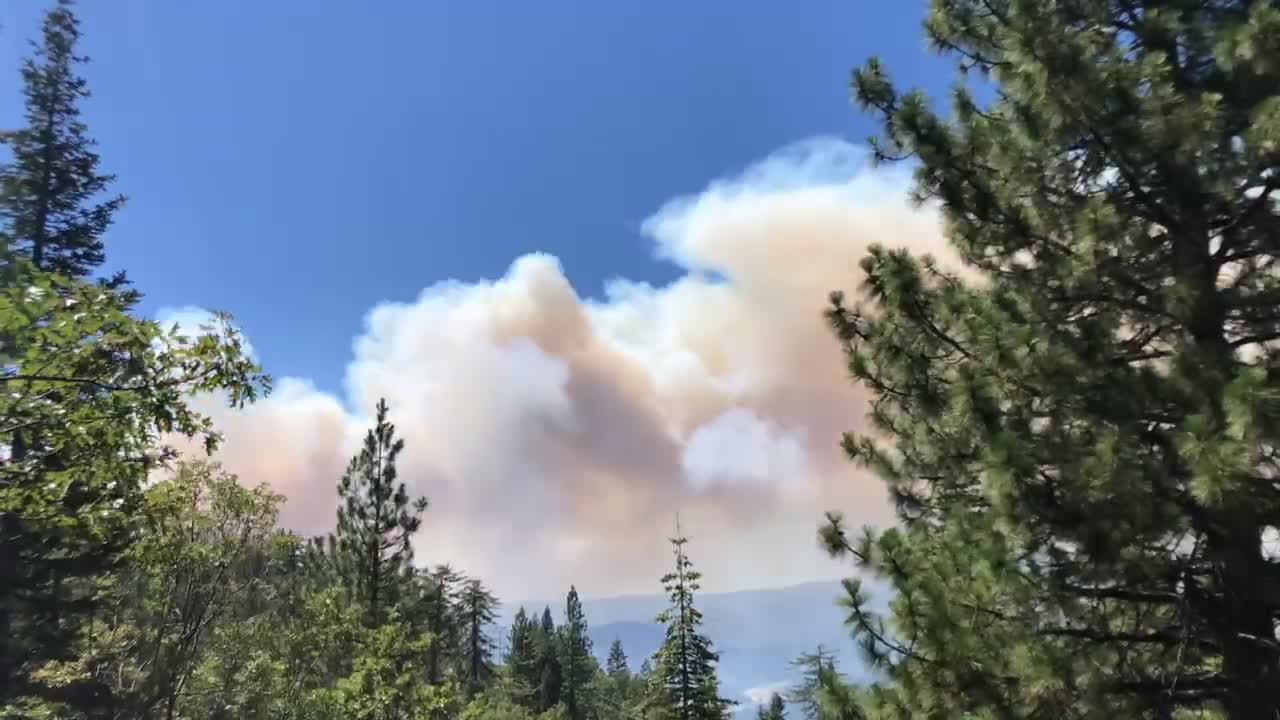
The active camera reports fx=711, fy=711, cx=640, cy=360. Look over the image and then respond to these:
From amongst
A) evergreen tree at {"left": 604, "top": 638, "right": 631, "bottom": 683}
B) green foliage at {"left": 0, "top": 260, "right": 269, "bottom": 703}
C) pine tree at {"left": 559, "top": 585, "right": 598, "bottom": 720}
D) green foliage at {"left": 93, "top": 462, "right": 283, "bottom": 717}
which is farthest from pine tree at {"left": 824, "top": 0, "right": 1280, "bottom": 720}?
evergreen tree at {"left": 604, "top": 638, "right": 631, "bottom": 683}

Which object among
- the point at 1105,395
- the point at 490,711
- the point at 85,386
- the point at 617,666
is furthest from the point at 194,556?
the point at 617,666

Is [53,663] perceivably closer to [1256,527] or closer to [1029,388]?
[1029,388]

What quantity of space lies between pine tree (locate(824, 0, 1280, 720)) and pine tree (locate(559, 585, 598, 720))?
210 feet

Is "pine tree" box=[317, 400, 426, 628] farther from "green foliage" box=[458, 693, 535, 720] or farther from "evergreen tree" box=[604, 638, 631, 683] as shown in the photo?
"evergreen tree" box=[604, 638, 631, 683]

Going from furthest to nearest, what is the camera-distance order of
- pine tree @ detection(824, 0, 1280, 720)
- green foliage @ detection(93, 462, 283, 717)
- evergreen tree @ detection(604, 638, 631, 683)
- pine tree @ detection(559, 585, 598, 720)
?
evergreen tree @ detection(604, 638, 631, 683) < pine tree @ detection(559, 585, 598, 720) < green foliage @ detection(93, 462, 283, 717) < pine tree @ detection(824, 0, 1280, 720)

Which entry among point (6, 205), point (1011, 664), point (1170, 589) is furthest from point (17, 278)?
point (6, 205)

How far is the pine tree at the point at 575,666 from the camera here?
6706 centimetres

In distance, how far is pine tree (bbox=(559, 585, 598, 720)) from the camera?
220 ft

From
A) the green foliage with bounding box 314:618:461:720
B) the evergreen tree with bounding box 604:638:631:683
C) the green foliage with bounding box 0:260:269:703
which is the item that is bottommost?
the evergreen tree with bounding box 604:638:631:683

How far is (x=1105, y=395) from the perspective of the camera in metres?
6.12

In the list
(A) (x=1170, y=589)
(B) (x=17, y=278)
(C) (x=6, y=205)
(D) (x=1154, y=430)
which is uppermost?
(C) (x=6, y=205)

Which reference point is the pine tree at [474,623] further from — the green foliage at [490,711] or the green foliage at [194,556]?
the green foliage at [194,556]

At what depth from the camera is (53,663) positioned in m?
19.5

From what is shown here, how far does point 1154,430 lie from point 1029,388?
3.46 feet
